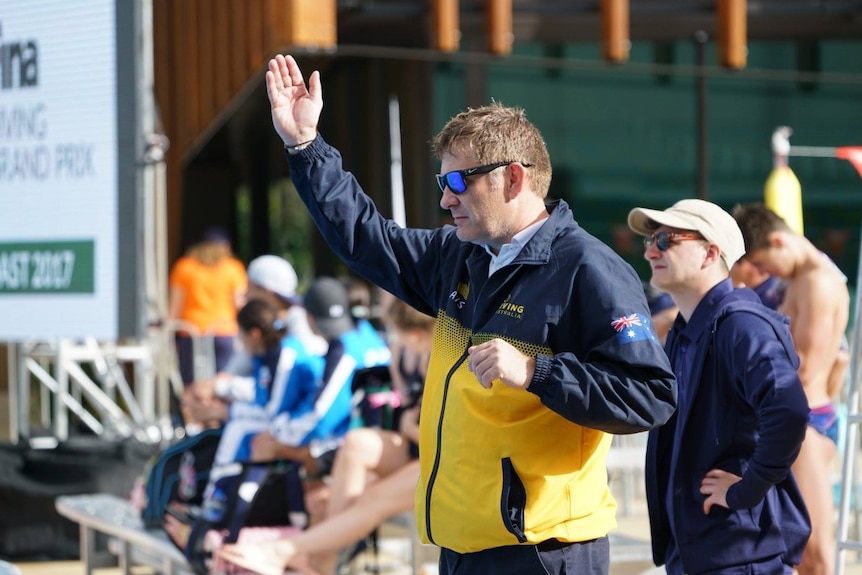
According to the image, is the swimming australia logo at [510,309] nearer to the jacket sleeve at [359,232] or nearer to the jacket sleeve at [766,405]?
the jacket sleeve at [359,232]

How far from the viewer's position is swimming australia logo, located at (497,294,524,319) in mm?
2756

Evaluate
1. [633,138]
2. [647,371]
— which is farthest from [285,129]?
[633,138]

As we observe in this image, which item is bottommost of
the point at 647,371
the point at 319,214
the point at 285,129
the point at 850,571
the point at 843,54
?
the point at 850,571

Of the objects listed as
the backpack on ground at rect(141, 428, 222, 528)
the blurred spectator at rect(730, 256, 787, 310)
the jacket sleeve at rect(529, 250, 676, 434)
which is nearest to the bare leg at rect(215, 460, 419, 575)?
the backpack on ground at rect(141, 428, 222, 528)

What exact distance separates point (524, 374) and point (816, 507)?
1779 millimetres

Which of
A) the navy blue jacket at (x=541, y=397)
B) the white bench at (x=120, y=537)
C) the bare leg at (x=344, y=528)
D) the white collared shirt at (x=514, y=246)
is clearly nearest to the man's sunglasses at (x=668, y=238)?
the navy blue jacket at (x=541, y=397)

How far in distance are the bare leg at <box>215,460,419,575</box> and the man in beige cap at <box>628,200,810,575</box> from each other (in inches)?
80.5

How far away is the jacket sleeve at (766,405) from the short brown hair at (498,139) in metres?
0.76

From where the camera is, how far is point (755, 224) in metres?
4.44

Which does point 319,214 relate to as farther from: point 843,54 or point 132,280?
Result: point 843,54

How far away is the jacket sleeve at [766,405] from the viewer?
3.16 metres

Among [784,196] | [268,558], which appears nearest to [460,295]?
[268,558]

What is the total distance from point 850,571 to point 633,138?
27.2 feet

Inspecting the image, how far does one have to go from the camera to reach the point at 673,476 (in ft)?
11.0
